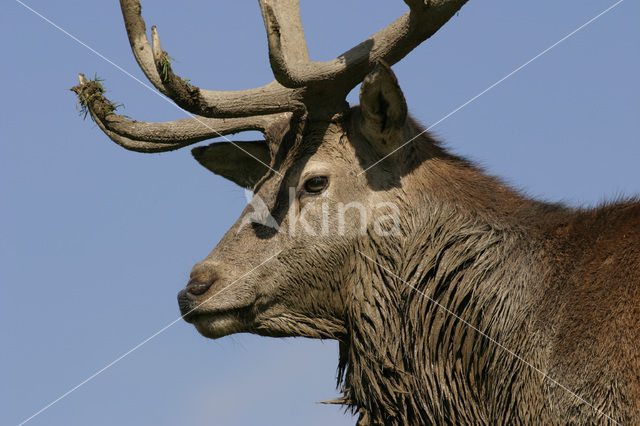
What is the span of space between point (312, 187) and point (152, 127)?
1881mm

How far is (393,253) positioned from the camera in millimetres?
6824

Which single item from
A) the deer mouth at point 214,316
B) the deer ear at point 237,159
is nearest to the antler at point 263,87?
the deer ear at point 237,159

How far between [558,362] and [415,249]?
58.1 inches

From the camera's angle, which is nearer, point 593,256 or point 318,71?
point 593,256

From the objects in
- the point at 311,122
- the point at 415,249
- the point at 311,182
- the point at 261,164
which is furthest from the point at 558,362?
the point at 261,164

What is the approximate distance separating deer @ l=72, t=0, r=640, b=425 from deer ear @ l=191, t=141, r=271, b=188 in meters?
0.76

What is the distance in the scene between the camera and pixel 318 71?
7145 millimetres

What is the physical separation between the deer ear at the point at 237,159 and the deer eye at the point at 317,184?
1399 mm

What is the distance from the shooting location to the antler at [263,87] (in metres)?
6.88

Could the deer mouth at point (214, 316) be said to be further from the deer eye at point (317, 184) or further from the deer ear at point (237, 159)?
the deer ear at point (237, 159)

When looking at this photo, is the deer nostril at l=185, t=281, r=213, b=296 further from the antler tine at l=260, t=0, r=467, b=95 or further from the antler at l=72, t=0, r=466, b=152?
the antler tine at l=260, t=0, r=467, b=95

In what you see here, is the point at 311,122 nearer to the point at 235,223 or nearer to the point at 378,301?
the point at 235,223

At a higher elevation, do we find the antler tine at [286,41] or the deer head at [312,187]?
the antler tine at [286,41]

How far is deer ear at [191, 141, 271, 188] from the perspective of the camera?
8523 mm
